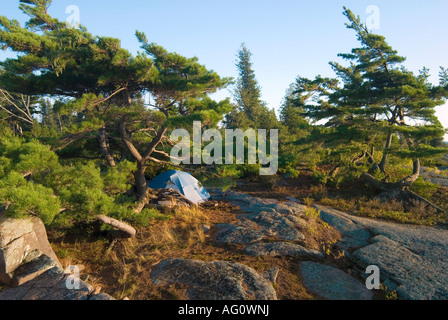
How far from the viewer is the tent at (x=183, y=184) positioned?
9.89 meters

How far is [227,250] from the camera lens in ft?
17.6

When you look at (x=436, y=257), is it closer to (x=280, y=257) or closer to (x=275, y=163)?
(x=280, y=257)

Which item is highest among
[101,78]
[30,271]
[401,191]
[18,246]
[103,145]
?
[101,78]

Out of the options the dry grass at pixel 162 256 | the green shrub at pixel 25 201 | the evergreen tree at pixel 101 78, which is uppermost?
the evergreen tree at pixel 101 78

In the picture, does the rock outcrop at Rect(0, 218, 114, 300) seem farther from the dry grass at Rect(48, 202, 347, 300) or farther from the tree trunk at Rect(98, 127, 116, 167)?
the tree trunk at Rect(98, 127, 116, 167)

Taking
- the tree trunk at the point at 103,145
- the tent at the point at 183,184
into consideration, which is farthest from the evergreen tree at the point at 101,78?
the tent at the point at 183,184

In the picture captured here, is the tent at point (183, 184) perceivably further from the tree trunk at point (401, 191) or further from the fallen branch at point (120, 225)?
the tree trunk at point (401, 191)

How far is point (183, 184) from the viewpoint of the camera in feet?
32.8

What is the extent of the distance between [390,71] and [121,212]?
1256 cm

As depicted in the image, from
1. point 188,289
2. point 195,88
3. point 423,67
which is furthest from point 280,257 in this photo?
point 423,67

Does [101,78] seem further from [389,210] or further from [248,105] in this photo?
[248,105]

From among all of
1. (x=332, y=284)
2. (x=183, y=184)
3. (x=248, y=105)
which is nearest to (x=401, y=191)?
(x=332, y=284)

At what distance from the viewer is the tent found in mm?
9885

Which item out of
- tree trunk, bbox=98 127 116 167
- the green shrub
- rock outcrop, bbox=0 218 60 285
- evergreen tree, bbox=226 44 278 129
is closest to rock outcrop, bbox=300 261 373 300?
the green shrub
